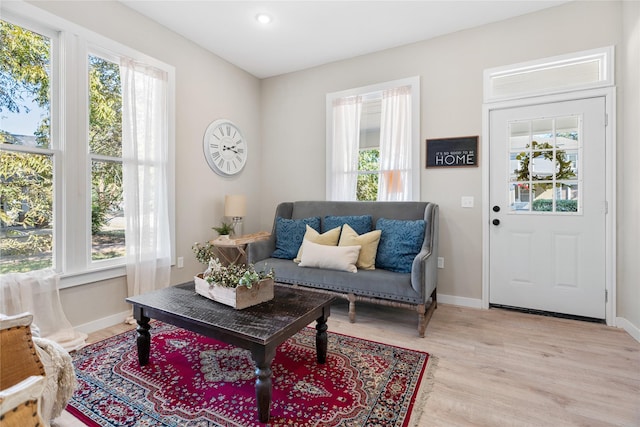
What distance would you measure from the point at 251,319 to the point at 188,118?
2.56m

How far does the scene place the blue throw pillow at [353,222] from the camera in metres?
3.19

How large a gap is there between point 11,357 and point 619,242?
152 inches

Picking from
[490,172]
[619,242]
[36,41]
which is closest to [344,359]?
[490,172]

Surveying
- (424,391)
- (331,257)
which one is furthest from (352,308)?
(424,391)

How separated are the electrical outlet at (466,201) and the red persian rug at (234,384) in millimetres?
1680

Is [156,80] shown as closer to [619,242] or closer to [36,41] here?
[36,41]

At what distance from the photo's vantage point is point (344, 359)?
2074mm

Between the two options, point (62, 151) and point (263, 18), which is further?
point (263, 18)

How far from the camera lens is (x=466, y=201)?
10.4 ft

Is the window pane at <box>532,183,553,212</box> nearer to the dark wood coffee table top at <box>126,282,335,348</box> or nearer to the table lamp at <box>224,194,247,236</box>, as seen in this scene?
the dark wood coffee table top at <box>126,282,335,348</box>

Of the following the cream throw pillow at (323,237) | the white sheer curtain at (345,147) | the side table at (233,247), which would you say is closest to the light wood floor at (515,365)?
the cream throw pillow at (323,237)

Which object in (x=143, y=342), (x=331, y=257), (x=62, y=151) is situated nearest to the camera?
(x=143, y=342)

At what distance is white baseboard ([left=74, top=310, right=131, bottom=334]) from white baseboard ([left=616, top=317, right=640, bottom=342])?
4157 millimetres

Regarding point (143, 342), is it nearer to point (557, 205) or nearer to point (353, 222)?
point (353, 222)
